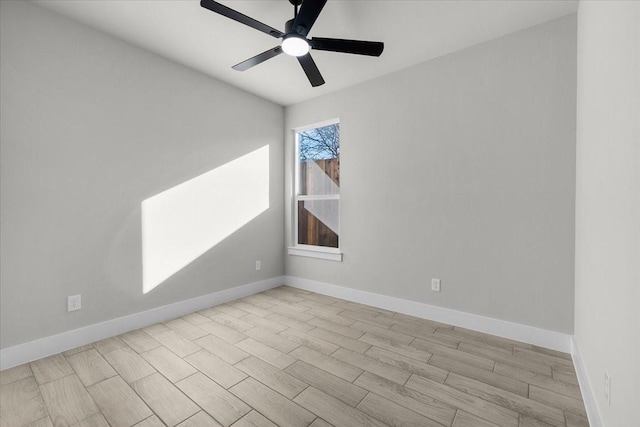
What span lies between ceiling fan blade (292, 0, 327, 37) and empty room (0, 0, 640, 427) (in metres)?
0.01

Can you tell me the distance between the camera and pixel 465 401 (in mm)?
1580

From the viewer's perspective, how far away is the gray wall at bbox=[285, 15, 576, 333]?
217 centimetres

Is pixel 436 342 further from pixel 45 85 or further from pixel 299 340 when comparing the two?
pixel 45 85

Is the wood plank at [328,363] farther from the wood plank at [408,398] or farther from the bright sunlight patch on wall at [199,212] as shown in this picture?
the bright sunlight patch on wall at [199,212]

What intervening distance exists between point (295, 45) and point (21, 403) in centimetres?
273

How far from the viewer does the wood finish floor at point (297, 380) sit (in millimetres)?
1466

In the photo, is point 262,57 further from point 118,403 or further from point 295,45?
point 118,403

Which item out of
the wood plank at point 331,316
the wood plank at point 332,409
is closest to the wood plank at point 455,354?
the wood plank at point 331,316

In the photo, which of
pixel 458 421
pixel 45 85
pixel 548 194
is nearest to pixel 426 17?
pixel 548 194

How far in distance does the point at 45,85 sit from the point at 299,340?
108 inches

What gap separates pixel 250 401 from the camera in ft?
5.20

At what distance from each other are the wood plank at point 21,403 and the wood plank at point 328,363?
146 centimetres

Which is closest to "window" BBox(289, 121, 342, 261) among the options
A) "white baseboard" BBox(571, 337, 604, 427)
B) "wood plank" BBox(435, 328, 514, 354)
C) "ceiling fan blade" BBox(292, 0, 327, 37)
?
"wood plank" BBox(435, 328, 514, 354)

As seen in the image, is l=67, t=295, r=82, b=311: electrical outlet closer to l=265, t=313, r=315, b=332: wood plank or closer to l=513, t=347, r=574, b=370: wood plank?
l=265, t=313, r=315, b=332: wood plank
